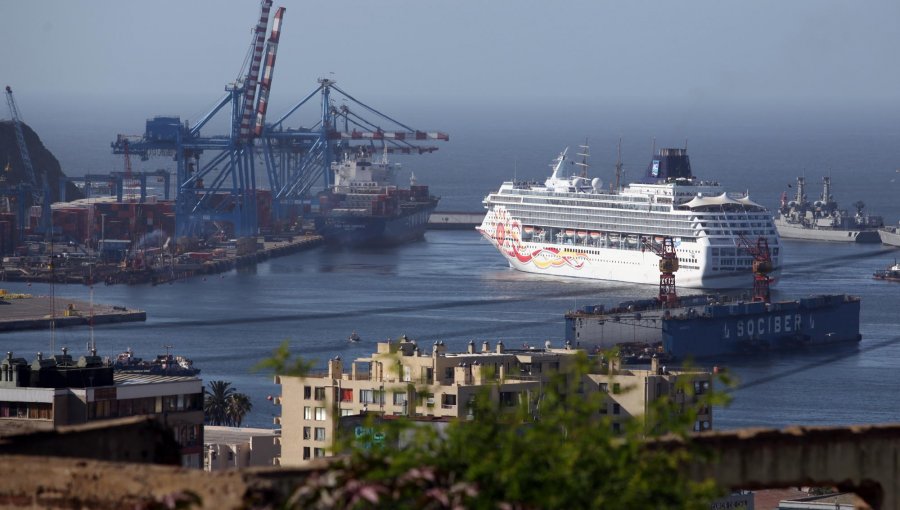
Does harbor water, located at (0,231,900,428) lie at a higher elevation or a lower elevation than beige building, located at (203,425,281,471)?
lower

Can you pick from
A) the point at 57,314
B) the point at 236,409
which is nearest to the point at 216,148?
the point at 57,314

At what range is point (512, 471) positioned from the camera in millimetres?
5180

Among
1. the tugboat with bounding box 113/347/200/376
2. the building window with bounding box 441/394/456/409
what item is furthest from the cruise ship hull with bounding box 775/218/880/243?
the building window with bounding box 441/394/456/409

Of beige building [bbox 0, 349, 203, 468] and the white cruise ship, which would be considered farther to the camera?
the white cruise ship

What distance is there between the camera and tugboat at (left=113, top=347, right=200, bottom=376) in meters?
33.7

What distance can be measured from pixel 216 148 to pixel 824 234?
64.0 feet

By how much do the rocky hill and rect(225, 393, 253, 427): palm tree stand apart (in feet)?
167

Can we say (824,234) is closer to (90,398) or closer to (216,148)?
(216,148)

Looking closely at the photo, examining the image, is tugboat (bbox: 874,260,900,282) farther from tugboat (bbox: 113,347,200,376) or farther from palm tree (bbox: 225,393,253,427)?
palm tree (bbox: 225,393,253,427)

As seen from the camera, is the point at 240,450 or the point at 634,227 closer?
the point at 240,450

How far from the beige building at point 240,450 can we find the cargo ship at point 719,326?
17.4 metres

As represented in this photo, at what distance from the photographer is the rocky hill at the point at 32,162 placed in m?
80.3

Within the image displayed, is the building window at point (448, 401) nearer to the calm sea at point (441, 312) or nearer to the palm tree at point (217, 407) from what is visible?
the calm sea at point (441, 312)

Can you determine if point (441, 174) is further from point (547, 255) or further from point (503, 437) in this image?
point (503, 437)
